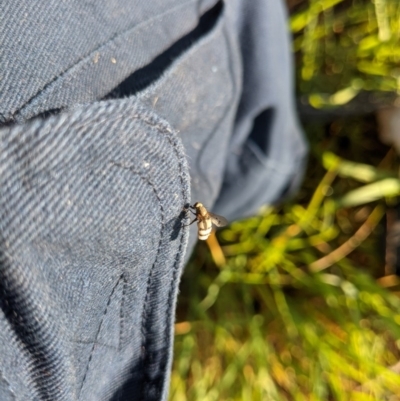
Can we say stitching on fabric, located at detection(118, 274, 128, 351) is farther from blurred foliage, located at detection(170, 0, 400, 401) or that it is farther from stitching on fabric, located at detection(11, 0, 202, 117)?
blurred foliage, located at detection(170, 0, 400, 401)

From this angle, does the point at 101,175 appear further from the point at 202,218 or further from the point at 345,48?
the point at 345,48

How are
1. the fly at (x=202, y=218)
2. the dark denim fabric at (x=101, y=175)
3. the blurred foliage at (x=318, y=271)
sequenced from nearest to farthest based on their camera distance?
the dark denim fabric at (x=101, y=175), the fly at (x=202, y=218), the blurred foliage at (x=318, y=271)

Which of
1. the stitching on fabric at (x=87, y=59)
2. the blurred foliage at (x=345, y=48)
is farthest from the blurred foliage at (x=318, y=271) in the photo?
the stitching on fabric at (x=87, y=59)

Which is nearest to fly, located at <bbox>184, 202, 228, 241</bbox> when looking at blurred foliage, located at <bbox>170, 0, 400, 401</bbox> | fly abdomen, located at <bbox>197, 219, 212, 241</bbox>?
fly abdomen, located at <bbox>197, 219, 212, 241</bbox>

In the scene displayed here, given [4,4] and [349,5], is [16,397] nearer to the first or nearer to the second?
[4,4]

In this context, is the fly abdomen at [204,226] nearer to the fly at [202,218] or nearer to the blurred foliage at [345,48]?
the fly at [202,218]

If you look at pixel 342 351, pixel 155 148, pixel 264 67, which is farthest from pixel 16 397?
pixel 342 351
